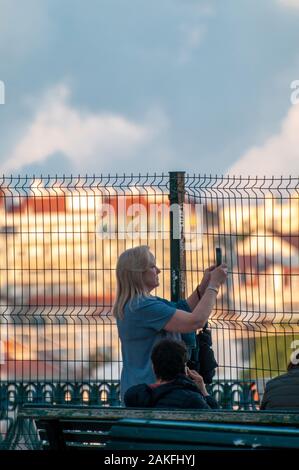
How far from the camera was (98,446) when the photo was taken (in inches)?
272

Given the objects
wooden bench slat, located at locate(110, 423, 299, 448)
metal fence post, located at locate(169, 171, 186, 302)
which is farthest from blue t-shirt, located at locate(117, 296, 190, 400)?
metal fence post, located at locate(169, 171, 186, 302)

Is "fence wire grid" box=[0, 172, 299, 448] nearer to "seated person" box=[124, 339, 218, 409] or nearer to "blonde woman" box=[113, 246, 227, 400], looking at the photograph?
"blonde woman" box=[113, 246, 227, 400]

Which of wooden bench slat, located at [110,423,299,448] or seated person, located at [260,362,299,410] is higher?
seated person, located at [260,362,299,410]

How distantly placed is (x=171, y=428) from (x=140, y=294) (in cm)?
244

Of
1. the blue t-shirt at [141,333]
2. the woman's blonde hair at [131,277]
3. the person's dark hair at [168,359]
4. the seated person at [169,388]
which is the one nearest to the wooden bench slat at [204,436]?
the seated person at [169,388]

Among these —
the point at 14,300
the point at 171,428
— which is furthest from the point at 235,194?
the point at 171,428

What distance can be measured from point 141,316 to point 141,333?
112mm

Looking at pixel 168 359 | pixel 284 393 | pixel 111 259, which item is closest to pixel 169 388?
pixel 168 359

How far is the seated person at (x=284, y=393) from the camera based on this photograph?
775cm

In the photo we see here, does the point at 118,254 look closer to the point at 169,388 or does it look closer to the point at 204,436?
the point at 169,388

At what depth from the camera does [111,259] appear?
12312 mm

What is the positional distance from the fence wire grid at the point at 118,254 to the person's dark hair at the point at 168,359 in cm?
406

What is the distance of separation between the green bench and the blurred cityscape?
495 cm

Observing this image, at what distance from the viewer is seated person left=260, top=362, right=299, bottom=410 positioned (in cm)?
775
